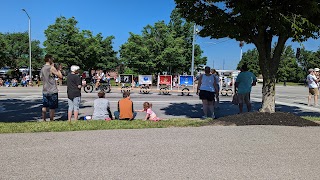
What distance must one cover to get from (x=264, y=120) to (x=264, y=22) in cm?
254

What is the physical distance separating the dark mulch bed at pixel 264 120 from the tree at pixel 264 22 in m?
0.57

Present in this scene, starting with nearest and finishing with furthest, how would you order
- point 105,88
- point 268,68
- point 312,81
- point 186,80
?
point 268,68 < point 312,81 < point 186,80 < point 105,88

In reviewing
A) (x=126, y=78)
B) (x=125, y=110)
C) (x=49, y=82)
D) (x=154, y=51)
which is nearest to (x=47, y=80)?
(x=49, y=82)

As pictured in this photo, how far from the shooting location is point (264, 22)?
7777 mm

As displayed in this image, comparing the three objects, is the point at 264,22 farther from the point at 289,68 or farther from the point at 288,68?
the point at 289,68

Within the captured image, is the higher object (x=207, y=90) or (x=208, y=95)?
(x=207, y=90)

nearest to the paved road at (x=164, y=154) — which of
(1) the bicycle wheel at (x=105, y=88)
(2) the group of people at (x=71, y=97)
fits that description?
(2) the group of people at (x=71, y=97)

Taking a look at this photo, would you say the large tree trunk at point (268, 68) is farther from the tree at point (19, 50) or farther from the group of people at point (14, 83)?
the tree at point (19, 50)

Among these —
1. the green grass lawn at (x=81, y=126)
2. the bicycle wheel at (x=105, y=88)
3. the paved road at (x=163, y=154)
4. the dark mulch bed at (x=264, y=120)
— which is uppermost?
the bicycle wheel at (x=105, y=88)

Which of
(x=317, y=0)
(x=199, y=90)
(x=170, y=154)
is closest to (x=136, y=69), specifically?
(x=199, y=90)

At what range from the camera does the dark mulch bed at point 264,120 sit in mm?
7355

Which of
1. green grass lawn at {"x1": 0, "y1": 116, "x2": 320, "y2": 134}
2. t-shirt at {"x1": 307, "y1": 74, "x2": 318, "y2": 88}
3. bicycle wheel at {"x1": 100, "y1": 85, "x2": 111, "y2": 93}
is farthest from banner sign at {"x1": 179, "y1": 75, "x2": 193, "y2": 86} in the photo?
green grass lawn at {"x1": 0, "y1": 116, "x2": 320, "y2": 134}

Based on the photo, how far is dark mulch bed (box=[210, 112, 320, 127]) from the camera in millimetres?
7355

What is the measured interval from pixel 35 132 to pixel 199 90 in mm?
4866
